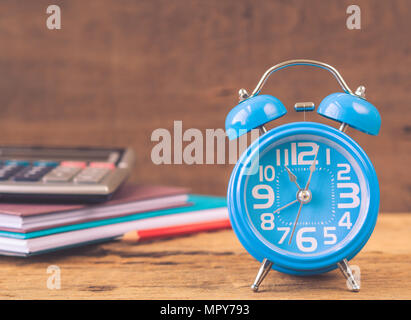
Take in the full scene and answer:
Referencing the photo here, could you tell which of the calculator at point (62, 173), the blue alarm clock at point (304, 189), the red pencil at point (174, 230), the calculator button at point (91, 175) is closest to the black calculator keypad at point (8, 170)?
the calculator at point (62, 173)

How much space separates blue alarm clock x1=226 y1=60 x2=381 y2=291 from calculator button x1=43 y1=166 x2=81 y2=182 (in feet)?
1.15

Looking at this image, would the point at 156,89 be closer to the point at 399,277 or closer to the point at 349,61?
the point at 349,61

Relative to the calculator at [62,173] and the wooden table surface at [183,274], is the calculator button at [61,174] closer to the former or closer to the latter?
the calculator at [62,173]

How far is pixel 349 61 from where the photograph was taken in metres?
1.16

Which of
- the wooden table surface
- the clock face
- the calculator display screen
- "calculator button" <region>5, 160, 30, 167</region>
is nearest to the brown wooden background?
the calculator display screen

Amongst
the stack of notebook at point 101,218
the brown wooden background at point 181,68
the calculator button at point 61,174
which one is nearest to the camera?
the stack of notebook at point 101,218

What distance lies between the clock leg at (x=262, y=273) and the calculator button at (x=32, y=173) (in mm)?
455

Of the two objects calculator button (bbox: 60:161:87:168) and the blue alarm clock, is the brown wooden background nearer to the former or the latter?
calculator button (bbox: 60:161:87:168)

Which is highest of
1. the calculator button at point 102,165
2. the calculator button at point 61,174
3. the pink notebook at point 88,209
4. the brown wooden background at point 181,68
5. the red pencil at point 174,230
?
the brown wooden background at point 181,68

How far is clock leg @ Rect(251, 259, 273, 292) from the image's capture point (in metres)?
0.60

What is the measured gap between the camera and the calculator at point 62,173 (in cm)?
80

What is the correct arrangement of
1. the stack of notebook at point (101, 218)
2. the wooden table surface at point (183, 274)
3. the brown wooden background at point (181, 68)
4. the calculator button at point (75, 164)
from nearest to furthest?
the wooden table surface at point (183, 274), the stack of notebook at point (101, 218), the calculator button at point (75, 164), the brown wooden background at point (181, 68)
